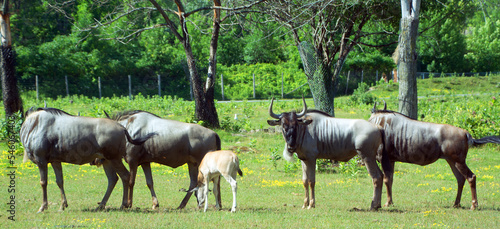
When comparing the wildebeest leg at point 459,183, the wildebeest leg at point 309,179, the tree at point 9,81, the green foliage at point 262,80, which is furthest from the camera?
the green foliage at point 262,80

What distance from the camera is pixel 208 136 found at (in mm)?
11148

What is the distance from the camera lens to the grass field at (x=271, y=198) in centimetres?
945

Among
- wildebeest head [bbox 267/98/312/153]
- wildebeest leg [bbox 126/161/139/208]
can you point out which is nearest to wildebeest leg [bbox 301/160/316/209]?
wildebeest head [bbox 267/98/312/153]

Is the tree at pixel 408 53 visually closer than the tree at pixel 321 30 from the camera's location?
Yes

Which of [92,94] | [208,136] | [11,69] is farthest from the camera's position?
[92,94]

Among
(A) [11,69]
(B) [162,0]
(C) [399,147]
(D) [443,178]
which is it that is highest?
(B) [162,0]

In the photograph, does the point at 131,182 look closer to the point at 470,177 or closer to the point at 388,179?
the point at 388,179

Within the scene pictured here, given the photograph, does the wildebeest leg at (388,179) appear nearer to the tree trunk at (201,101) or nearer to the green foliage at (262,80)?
the tree trunk at (201,101)

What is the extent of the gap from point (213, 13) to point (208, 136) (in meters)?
13.1

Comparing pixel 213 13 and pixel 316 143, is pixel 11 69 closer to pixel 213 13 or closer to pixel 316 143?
pixel 213 13

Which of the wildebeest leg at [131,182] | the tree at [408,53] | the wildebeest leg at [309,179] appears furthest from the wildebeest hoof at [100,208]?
the tree at [408,53]

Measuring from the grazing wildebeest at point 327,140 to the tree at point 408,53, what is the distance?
4183 millimetres

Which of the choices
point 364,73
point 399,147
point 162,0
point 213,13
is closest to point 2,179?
point 399,147

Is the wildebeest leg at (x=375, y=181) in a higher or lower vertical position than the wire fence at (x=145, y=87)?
lower
